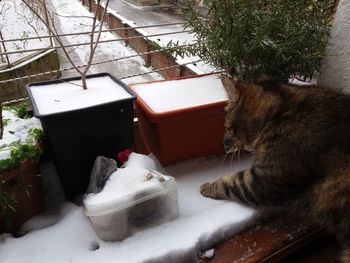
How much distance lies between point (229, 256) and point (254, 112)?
433 millimetres

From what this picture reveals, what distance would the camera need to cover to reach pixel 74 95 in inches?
37.3

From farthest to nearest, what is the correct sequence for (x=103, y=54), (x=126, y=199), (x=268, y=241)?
(x=103, y=54) → (x=268, y=241) → (x=126, y=199)

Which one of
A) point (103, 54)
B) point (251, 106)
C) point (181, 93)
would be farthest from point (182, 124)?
point (103, 54)

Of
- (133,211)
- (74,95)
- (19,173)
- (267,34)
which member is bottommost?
(133,211)

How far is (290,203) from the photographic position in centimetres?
88

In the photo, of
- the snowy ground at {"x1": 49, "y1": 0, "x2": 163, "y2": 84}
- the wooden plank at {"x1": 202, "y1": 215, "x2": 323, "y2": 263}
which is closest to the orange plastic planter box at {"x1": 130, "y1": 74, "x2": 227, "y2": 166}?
the wooden plank at {"x1": 202, "y1": 215, "x2": 323, "y2": 263}

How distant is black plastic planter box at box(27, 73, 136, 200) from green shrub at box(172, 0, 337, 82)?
0.38 metres

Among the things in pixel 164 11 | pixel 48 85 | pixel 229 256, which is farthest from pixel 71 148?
pixel 164 11

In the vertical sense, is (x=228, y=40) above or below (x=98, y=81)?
above

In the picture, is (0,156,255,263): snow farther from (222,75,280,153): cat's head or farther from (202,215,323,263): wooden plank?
(222,75,280,153): cat's head

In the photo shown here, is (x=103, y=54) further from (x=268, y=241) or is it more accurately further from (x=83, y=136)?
(x=268, y=241)

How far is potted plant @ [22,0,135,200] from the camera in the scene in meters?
0.84

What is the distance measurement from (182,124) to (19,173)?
1.72 ft

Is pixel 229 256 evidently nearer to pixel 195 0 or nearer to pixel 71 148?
pixel 71 148
